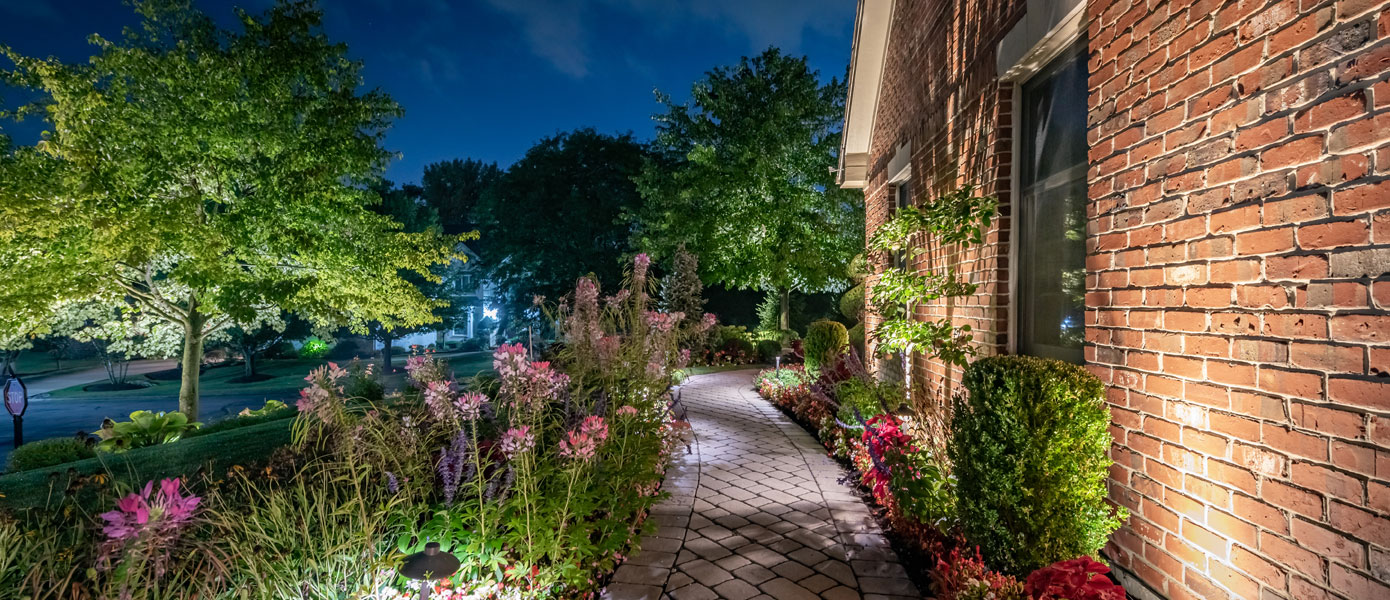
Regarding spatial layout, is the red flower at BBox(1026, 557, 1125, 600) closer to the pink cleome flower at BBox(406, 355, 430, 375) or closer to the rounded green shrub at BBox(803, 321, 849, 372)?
the pink cleome flower at BBox(406, 355, 430, 375)

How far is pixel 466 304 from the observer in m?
37.7

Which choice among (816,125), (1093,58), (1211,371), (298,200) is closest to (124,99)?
(298,200)

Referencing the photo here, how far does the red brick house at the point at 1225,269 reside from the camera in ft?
5.46

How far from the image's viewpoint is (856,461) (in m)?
5.45

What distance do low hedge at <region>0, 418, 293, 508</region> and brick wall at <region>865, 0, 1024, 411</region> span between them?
642 cm

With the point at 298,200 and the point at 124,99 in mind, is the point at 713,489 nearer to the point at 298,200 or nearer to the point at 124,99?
the point at 298,200

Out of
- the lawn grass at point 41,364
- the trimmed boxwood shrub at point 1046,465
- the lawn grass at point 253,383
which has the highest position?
the trimmed boxwood shrub at point 1046,465

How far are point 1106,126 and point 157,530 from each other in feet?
14.7

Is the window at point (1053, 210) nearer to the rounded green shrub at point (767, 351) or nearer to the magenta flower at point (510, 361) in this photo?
the magenta flower at point (510, 361)

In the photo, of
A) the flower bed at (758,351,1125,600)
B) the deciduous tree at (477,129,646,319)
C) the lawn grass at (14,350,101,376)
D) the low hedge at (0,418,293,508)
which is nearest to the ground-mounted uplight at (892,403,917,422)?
the flower bed at (758,351,1125,600)

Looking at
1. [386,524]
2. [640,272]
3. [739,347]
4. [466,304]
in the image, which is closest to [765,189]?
[739,347]

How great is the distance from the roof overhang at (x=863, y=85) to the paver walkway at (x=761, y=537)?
15.3ft

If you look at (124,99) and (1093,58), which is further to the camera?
(124,99)

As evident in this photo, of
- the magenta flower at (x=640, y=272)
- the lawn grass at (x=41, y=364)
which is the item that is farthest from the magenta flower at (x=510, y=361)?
the lawn grass at (x=41, y=364)
